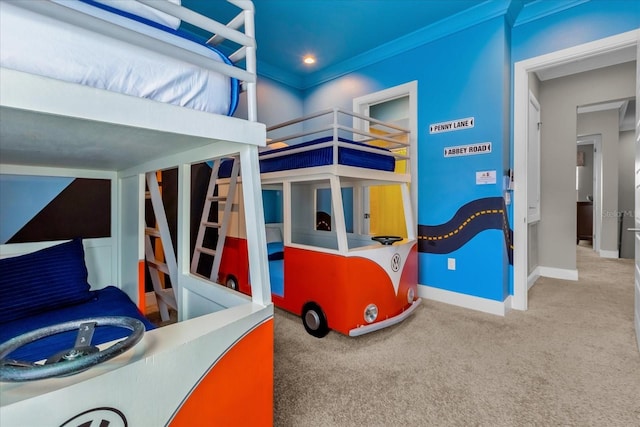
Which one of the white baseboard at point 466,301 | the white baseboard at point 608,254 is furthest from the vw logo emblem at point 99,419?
the white baseboard at point 608,254

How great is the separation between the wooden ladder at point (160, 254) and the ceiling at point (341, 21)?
190 cm

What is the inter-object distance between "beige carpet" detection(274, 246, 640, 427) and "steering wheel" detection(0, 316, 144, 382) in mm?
978

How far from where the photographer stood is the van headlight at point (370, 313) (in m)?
2.21

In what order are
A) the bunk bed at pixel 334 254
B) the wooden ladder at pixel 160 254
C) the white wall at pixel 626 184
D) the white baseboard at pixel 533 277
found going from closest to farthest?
1. the wooden ladder at pixel 160 254
2. the bunk bed at pixel 334 254
3. the white baseboard at pixel 533 277
4. the white wall at pixel 626 184

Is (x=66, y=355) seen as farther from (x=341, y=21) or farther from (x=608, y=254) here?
(x=608, y=254)

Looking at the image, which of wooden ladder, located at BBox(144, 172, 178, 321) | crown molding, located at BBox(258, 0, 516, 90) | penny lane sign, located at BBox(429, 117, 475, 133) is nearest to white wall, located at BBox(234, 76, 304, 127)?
crown molding, located at BBox(258, 0, 516, 90)

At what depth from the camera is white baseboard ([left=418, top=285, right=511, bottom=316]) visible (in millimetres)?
2742

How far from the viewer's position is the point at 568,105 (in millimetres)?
3982

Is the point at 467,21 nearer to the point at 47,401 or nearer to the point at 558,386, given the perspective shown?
the point at 558,386

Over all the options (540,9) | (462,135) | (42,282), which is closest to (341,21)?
(462,135)

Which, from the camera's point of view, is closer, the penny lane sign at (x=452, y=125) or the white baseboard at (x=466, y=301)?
the white baseboard at (x=466, y=301)

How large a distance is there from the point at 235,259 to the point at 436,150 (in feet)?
7.52

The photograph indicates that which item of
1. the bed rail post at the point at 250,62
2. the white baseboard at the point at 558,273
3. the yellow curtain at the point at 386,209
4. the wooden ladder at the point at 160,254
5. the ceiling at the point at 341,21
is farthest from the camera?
the yellow curtain at the point at 386,209

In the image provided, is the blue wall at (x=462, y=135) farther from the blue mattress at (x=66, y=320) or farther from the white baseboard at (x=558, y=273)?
the blue mattress at (x=66, y=320)
